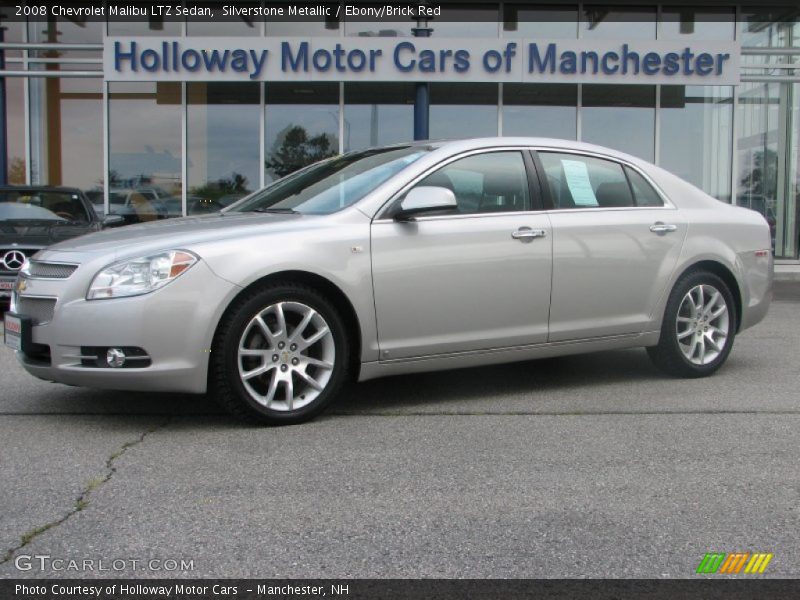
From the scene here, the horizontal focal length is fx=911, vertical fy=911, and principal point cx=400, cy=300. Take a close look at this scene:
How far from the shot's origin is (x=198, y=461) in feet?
13.2

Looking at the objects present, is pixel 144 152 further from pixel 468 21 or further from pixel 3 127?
pixel 468 21

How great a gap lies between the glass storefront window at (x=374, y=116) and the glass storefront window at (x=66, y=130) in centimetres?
416

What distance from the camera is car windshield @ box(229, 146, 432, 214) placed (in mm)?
5047

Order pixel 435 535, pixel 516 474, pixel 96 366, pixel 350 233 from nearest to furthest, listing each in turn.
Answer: pixel 435 535
pixel 516 474
pixel 96 366
pixel 350 233

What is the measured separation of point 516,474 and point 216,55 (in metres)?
11.5

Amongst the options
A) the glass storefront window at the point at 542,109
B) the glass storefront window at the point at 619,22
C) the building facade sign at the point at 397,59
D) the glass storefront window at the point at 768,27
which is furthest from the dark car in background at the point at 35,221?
the glass storefront window at the point at 768,27

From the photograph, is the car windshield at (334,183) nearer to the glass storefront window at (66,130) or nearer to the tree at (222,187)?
the tree at (222,187)

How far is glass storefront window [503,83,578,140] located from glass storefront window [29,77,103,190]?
6829 mm

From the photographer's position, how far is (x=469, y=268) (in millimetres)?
5016

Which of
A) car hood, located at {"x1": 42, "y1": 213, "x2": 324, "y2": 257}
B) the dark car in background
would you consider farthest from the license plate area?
the dark car in background

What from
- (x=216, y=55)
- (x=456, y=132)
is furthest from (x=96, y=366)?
(x=456, y=132)

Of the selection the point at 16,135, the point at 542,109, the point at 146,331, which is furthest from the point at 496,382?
the point at 16,135

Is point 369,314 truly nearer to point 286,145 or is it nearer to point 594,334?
point 594,334

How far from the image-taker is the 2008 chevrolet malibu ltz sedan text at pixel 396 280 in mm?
4363
